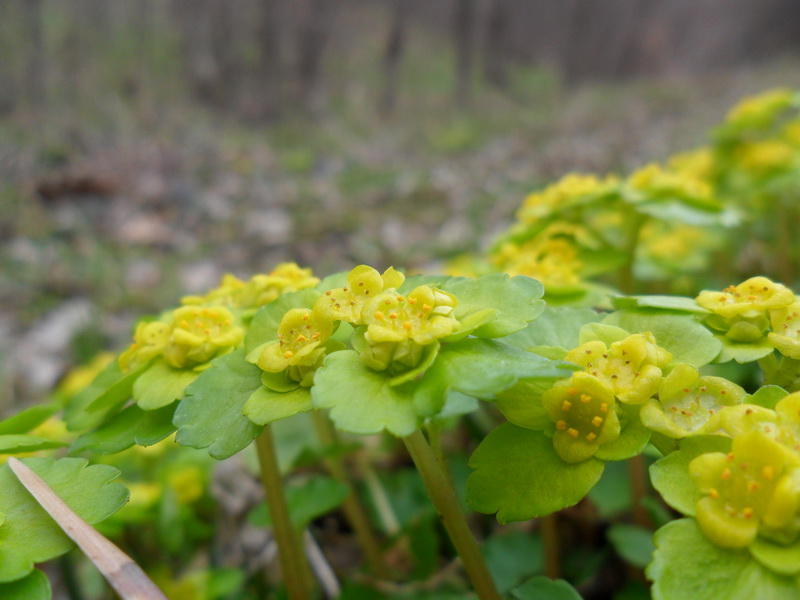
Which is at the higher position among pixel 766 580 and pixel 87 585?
pixel 766 580

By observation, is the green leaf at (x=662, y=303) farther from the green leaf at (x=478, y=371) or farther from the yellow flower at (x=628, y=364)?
the green leaf at (x=478, y=371)

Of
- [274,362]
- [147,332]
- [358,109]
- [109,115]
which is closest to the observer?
[274,362]

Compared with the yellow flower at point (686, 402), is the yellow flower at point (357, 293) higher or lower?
higher

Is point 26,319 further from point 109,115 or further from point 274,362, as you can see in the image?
point 109,115

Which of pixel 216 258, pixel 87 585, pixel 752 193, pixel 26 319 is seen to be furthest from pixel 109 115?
pixel 752 193

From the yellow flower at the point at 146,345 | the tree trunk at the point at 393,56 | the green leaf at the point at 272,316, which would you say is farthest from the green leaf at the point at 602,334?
the tree trunk at the point at 393,56

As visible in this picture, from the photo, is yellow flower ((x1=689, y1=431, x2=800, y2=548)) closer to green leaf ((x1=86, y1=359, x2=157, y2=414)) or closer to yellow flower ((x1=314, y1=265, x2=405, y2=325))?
yellow flower ((x1=314, y1=265, x2=405, y2=325))

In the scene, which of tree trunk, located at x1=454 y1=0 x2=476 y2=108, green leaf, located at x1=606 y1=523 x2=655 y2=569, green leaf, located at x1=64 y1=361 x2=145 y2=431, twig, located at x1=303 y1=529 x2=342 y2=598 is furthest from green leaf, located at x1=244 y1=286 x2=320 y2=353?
tree trunk, located at x1=454 y1=0 x2=476 y2=108
